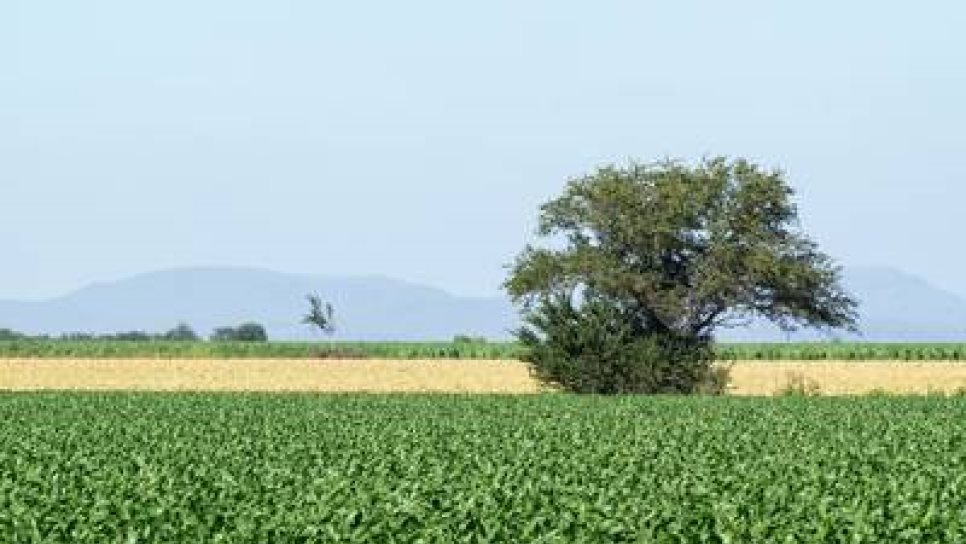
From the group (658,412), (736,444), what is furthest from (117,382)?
(736,444)

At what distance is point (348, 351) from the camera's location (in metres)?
129

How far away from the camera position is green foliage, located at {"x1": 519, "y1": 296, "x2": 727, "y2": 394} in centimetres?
6862

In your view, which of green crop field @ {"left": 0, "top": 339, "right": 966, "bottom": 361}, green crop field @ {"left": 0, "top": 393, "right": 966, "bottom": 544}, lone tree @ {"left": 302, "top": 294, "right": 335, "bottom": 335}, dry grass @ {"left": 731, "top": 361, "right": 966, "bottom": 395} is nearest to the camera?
green crop field @ {"left": 0, "top": 393, "right": 966, "bottom": 544}

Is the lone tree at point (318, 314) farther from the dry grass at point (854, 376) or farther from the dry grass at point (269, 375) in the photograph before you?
the dry grass at point (854, 376)

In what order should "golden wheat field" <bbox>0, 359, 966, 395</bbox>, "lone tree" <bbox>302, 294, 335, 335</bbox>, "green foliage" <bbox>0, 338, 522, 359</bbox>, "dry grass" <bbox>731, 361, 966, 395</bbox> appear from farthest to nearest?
"lone tree" <bbox>302, 294, 335, 335</bbox> < "green foliage" <bbox>0, 338, 522, 359</bbox> < "golden wheat field" <bbox>0, 359, 966, 395</bbox> < "dry grass" <bbox>731, 361, 966, 395</bbox>

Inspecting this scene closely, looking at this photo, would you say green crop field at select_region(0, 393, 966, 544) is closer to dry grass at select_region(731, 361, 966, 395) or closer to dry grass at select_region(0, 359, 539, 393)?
dry grass at select_region(731, 361, 966, 395)

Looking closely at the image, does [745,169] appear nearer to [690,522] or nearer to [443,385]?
[443,385]

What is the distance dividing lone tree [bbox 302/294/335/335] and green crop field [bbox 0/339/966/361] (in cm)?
5069

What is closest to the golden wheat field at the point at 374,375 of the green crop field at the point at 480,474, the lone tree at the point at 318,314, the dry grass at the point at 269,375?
the dry grass at the point at 269,375

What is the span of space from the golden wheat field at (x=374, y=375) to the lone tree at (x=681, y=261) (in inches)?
488

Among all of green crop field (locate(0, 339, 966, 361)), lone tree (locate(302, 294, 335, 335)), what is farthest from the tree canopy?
lone tree (locate(302, 294, 335, 335))

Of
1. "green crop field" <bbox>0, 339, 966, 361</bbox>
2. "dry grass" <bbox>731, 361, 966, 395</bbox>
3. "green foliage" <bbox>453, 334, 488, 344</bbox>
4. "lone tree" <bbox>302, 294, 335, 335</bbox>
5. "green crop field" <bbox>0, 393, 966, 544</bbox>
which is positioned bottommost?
"green crop field" <bbox>0, 393, 966, 544</bbox>

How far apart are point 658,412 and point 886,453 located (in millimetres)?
15825

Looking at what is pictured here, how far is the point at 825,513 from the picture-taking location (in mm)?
20812
